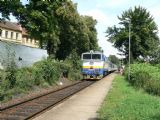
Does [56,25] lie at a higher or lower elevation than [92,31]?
lower

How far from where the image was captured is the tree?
68.4m

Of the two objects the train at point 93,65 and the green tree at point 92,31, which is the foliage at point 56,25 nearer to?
the green tree at point 92,31

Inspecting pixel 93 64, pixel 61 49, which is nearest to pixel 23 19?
pixel 93 64

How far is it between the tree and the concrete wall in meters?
33.8

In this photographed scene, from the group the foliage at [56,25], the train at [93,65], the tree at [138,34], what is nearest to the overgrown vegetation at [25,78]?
the foliage at [56,25]

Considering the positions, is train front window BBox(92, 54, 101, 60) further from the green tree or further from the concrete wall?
the green tree

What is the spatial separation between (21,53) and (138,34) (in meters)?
41.9

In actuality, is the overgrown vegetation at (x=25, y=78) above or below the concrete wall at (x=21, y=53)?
below

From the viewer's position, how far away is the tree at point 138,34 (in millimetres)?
68438

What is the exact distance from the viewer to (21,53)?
99.9ft

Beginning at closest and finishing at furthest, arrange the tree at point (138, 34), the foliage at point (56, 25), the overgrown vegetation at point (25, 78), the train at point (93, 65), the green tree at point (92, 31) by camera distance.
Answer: the overgrown vegetation at point (25, 78) → the foliage at point (56, 25) → the train at point (93, 65) → the tree at point (138, 34) → the green tree at point (92, 31)

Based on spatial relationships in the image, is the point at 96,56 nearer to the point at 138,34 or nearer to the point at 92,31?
the point at 138,34

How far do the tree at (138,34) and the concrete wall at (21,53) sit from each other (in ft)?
111

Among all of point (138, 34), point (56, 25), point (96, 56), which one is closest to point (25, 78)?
point (56, 25)
